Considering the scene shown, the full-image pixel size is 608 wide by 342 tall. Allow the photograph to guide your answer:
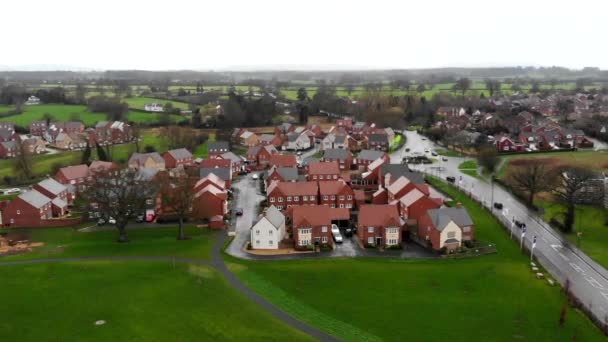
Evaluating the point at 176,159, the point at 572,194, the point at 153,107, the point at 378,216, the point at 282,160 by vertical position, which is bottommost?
the point at 378,216

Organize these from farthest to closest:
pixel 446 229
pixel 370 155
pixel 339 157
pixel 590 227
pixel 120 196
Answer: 1. pixel 339 157
2. pixel 370 155
3. pixel 590 227
4. pixel 120 196
5. pixel 446 229

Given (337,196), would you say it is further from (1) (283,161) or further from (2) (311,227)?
(1) (283,161)

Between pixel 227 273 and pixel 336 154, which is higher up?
pixel 336 154

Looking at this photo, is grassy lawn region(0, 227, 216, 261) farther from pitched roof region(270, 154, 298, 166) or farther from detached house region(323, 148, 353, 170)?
detached house region(323, 148, 353, 170)

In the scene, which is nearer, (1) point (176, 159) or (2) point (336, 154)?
(2) point (336, 154)

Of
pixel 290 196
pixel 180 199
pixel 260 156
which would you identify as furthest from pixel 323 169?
pixel 180 199

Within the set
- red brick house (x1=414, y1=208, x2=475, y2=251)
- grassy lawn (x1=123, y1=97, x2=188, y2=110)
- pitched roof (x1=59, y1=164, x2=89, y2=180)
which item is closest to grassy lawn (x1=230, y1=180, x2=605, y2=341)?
red brick house (x1=414, y1=208, x2=475, y2=251)

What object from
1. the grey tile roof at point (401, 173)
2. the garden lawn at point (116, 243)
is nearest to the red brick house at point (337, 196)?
the grey tile roof at point (401, 173)

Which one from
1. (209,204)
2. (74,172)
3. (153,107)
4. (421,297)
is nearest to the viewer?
(421,297)
